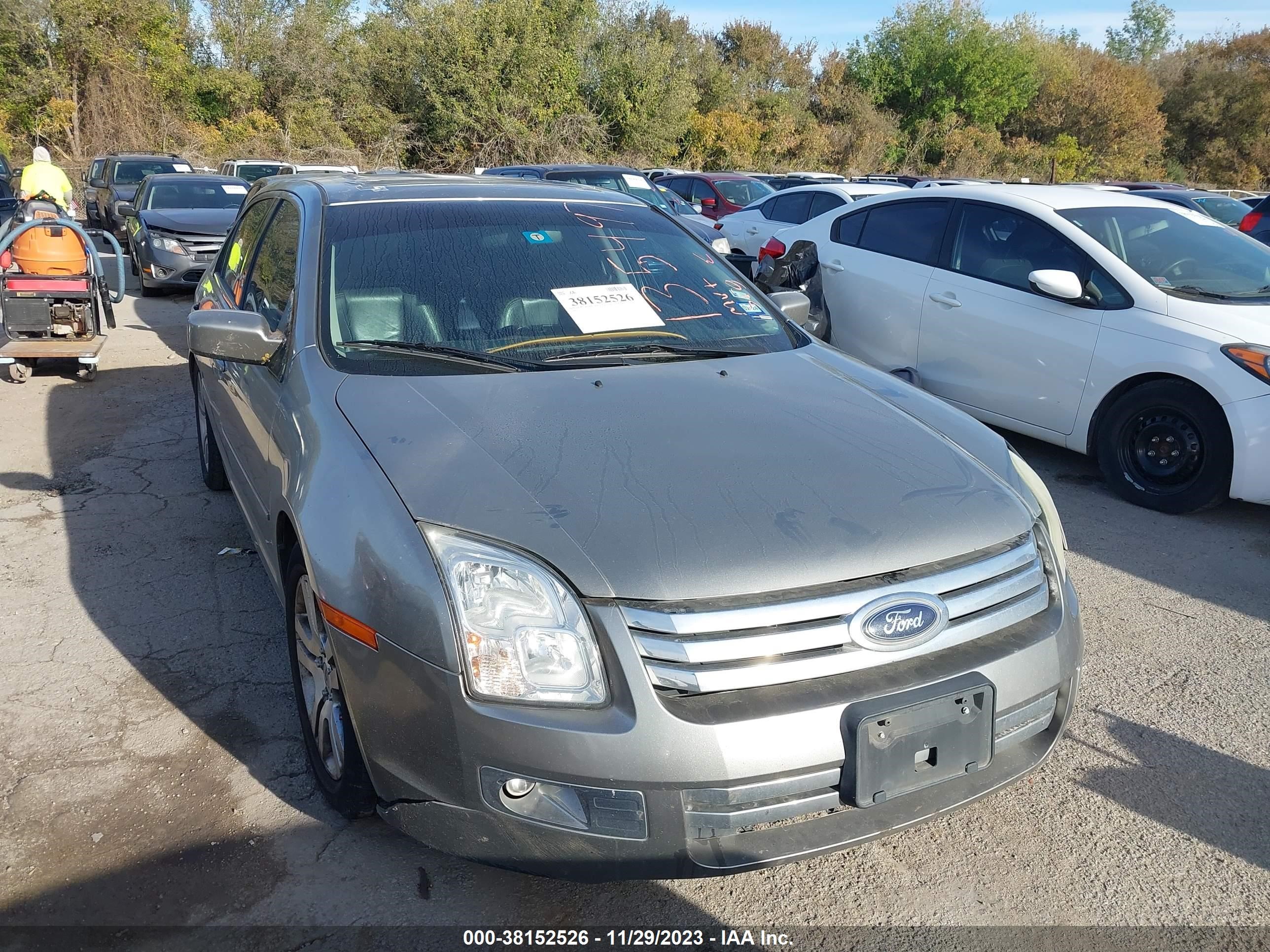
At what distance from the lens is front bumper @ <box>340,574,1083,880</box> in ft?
6.74

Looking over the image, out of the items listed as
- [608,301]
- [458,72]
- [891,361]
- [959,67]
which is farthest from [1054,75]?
[608,301]

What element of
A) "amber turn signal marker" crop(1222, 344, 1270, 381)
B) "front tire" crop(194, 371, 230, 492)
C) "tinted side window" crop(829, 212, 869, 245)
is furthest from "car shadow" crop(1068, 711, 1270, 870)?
"tinted side window" crop(829, 212, 869, 245)

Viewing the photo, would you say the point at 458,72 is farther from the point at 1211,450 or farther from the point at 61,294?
the point at 1211,450

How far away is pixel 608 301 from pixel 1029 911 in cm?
225

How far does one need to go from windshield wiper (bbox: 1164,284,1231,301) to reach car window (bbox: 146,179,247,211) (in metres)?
11.7

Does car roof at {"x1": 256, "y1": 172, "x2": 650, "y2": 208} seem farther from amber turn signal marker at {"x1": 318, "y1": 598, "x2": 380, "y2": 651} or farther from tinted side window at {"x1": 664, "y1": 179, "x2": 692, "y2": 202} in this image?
tinted side window at {"x1": 664, "y1": 179, "x2": 692, "y2": 202}

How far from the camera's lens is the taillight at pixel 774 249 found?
7.77 m

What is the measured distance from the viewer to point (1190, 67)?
5069 cm

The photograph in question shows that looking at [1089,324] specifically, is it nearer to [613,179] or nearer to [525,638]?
[525,638]

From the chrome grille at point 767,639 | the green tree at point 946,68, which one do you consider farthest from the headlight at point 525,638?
the green tree at point 946,68

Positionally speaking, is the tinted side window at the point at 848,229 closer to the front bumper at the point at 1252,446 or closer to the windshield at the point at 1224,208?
the front bumper at the point at 1252,446

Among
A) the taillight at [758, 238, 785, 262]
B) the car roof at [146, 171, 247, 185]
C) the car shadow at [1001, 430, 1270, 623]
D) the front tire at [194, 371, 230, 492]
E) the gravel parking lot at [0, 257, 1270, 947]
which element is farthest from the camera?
the car roof at [146, 171, 247, 185]

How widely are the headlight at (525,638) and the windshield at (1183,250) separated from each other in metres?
4.54

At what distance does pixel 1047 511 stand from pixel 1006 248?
3760 mm
